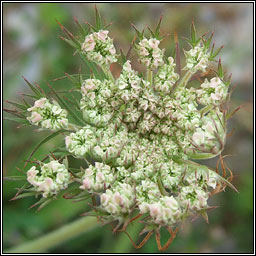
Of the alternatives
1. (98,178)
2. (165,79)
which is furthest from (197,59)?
(98,178)

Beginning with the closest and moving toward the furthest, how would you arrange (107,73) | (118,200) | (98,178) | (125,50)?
1. (118,200)
2. (98,178)
3. (107,73)
4. (125,50)

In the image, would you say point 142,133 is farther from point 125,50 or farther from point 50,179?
point 125,50

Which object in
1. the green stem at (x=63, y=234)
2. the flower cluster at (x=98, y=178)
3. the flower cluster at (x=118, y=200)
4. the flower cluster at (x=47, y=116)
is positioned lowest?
the green stem at (x=63, y=234)

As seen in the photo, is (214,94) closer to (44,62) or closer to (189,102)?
(189,102)

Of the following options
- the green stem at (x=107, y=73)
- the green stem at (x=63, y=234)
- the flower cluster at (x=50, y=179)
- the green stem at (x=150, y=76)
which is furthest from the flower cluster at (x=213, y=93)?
the green stem at (x=63, y=234)

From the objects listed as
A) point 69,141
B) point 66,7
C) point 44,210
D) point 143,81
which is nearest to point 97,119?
point 69,141

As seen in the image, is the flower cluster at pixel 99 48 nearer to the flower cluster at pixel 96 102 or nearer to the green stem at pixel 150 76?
the flower cluster at pixel 96 102

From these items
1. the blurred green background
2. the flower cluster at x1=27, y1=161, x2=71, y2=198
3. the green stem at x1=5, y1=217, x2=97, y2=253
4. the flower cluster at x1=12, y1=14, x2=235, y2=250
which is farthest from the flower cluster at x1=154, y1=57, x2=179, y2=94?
the blurred green background
